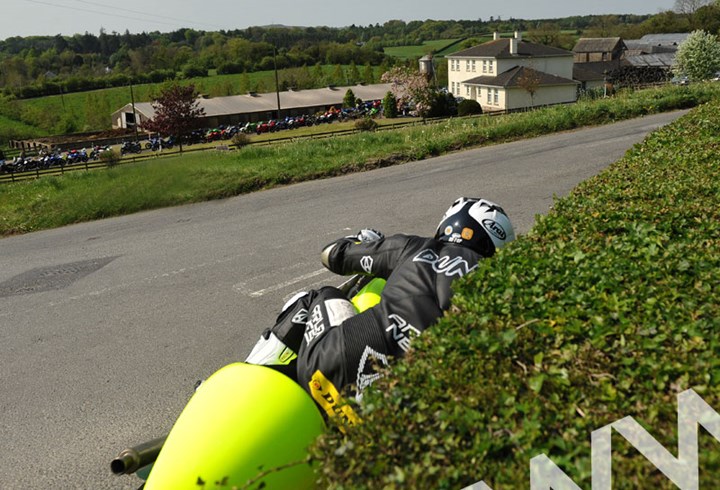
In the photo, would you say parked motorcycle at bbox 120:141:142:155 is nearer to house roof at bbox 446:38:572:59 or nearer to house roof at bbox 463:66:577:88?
house roof at bbox 463:66:577:88

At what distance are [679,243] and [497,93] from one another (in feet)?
239

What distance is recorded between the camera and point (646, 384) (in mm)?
2477

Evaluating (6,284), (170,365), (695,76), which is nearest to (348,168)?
(6,284)

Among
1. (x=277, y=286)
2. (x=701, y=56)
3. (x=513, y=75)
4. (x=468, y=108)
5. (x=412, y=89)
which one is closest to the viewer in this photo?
(x=277, y=286)

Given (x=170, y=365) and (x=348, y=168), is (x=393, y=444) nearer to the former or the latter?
(x=170, y=365)

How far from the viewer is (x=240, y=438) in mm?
3141

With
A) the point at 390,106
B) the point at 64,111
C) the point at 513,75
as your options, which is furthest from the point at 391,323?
the point at 64,111

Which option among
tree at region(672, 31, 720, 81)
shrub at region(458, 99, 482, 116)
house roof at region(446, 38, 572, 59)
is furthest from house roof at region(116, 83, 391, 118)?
tree at region(672, 31, 720, 81)

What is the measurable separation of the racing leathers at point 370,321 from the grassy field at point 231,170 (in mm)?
10995

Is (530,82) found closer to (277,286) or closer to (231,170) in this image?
(231,170)

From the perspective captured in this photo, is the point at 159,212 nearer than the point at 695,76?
Yes

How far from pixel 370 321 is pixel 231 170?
1305cm

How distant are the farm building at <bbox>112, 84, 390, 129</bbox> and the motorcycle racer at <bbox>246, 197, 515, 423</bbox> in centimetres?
7895

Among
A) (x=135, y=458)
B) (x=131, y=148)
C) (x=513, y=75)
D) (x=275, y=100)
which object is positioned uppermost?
(x=513, y=75)
